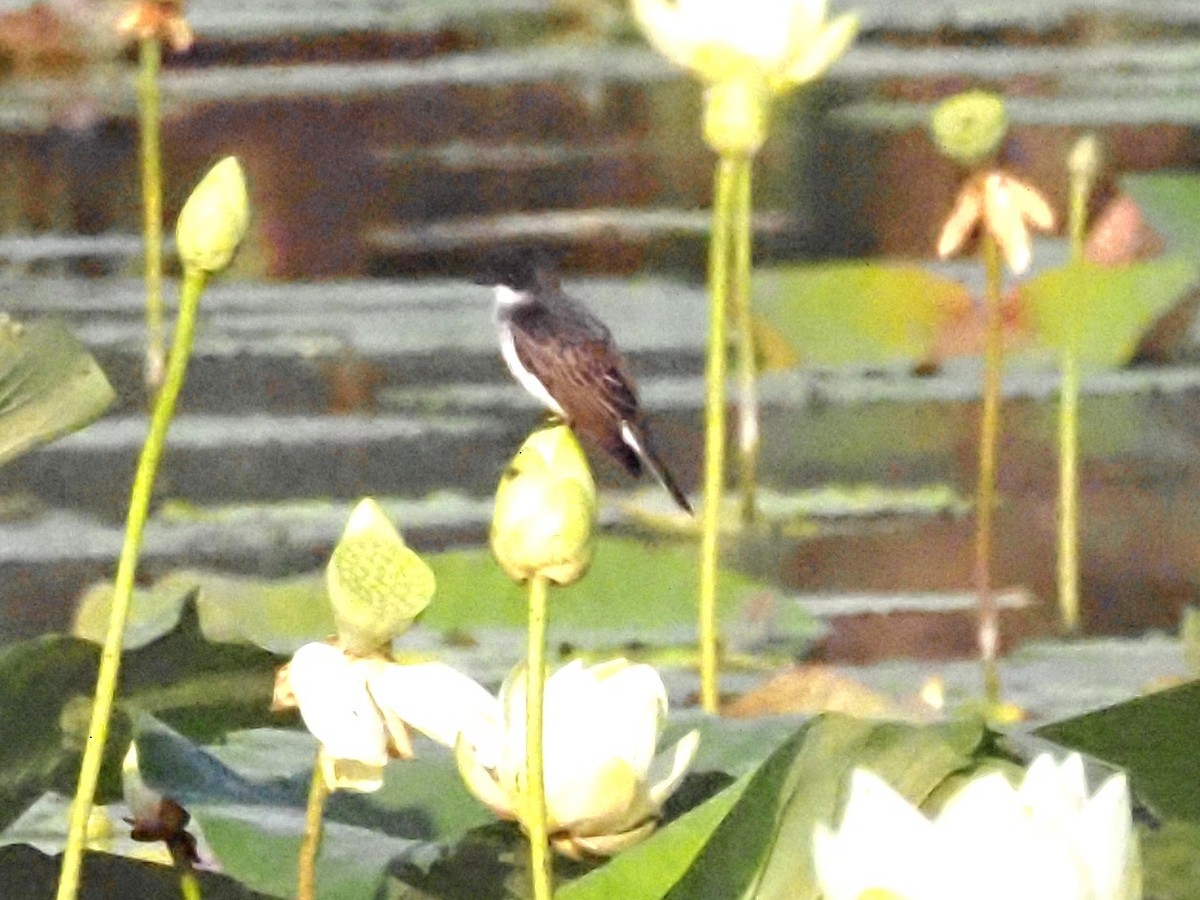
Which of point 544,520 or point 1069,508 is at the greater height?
point 544,520

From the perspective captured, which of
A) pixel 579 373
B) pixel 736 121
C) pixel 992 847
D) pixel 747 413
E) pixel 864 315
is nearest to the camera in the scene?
pixel 992 847

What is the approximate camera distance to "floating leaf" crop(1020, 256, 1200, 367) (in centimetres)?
112

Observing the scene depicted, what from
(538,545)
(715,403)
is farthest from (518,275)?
(538,545)

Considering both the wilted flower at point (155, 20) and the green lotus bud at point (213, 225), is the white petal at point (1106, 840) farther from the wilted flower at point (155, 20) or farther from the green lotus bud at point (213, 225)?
the wilted flower at point (155, 20)

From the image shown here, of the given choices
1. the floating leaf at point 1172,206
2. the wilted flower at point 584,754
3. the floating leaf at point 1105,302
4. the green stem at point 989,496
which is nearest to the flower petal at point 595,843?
the wilted flower at point 584,754

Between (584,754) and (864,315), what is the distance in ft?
2.74

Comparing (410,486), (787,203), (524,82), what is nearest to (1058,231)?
(787,203)

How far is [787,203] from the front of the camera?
4.60 ft

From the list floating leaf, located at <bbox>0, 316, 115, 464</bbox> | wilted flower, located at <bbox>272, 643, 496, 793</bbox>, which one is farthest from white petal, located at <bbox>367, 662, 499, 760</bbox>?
floating leaf, located at <bbox>0, 316, 115, 464</bbox>

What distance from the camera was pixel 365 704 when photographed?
1.27 ft

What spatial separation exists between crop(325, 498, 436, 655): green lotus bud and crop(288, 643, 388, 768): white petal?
0.03ft

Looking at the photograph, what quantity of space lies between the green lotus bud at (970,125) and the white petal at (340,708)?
52 cm

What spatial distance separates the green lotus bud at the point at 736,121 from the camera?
22.1 inches

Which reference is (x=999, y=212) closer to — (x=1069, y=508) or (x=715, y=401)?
(x=1069, y=508)
